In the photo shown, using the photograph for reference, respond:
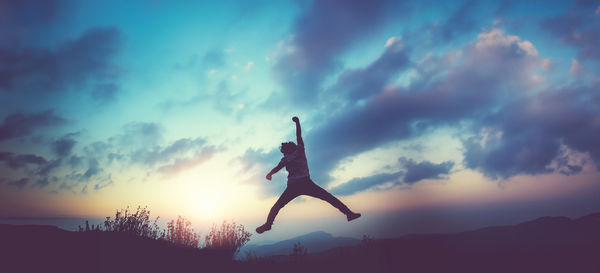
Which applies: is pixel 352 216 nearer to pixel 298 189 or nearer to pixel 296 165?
pixel 298 189

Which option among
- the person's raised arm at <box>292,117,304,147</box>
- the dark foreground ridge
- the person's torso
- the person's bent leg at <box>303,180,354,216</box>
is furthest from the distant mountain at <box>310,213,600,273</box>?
the person's raised arm at <box>292,117,304,147</box>

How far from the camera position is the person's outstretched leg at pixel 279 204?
17.8ft

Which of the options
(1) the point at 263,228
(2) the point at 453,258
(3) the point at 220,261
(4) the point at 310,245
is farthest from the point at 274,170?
→ (4) the point at 310,245

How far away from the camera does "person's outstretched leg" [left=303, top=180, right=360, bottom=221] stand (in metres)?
5.45

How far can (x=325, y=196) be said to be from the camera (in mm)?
5520

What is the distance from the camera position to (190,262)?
18.5ft

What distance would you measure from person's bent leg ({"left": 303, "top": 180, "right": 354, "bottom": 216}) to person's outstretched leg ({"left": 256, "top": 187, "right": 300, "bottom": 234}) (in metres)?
0.32

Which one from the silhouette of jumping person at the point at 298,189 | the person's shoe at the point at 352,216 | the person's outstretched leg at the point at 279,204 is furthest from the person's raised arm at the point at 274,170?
the person's shoe at the point at 352,216

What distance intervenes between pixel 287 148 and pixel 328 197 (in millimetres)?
1426

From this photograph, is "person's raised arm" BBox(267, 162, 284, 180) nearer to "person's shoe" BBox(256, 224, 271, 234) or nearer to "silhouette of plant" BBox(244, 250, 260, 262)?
"person's shoe" BBox(256, 224, 271, 234)

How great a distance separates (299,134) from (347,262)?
10.1ft

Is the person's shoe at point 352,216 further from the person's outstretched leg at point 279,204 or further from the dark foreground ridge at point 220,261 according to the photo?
the person's outstretched leg at point 279,204

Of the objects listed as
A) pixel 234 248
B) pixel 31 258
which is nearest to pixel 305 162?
pixel 234 248

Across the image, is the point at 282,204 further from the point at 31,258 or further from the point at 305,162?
the point at 31,258
